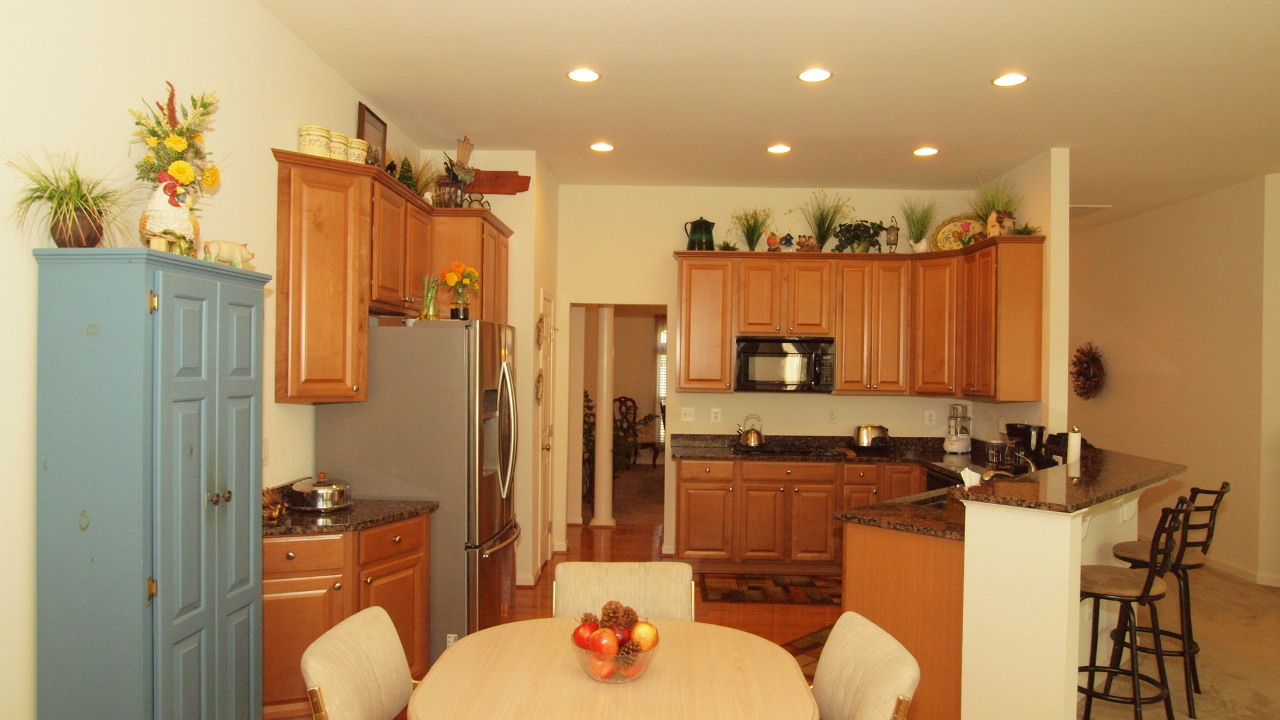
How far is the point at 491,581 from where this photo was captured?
3.93 metres

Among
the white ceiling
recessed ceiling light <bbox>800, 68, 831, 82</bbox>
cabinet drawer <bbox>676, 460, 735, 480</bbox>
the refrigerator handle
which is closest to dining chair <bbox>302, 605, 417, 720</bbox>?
the refrigerator handle

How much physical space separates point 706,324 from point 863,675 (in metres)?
4.05

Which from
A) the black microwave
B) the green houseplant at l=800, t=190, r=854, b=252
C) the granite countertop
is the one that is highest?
the green houseplant at l=800, t=190, r=854, b=252

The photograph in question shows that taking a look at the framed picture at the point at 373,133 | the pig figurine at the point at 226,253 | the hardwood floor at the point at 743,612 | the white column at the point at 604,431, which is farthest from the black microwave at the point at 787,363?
the pig figurine at the point at 226,253

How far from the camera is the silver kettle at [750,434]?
234 inches

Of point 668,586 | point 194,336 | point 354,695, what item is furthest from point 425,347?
point 354,695

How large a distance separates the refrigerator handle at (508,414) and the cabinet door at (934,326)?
3.10 metres

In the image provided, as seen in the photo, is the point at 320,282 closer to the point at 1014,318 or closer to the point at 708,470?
the point at 708,470

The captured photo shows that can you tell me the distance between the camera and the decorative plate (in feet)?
18.1

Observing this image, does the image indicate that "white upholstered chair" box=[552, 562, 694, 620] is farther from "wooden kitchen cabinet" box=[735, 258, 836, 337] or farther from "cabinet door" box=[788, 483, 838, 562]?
"wooden kitchen cabinet" box=[735, 258, 836, 337]

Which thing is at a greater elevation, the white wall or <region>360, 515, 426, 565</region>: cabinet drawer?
the white wall

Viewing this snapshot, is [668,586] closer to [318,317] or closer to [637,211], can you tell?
[318,317]

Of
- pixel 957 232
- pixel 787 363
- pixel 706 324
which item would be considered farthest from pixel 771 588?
pixel 957 232

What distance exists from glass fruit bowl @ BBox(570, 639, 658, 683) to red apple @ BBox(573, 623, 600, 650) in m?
0.02
